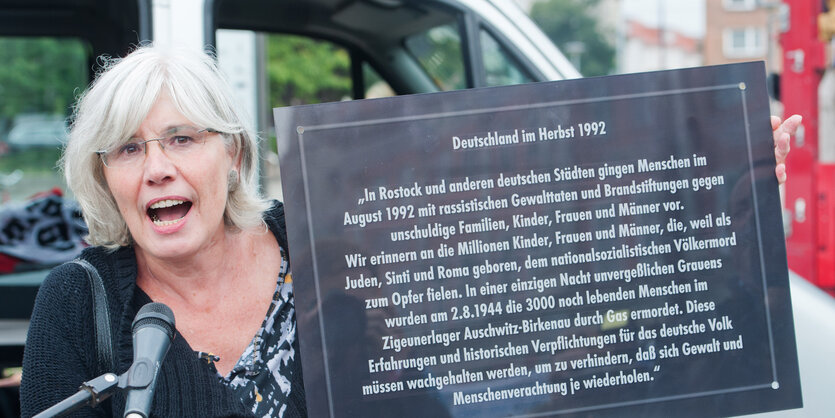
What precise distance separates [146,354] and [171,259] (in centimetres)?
72

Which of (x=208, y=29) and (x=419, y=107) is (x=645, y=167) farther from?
(x=208, y=29)

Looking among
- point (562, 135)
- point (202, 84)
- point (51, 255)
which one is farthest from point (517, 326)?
point (51, 255)

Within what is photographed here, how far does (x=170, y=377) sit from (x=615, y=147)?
1.22m

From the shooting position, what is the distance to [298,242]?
6.10ft

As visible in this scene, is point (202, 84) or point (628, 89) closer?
point (628, 89)

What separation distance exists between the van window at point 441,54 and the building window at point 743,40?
162ft

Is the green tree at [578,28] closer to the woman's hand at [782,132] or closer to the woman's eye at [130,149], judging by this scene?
the woman's hand at [782,132]

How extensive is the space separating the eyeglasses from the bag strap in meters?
0.30

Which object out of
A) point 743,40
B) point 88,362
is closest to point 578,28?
point 743,40

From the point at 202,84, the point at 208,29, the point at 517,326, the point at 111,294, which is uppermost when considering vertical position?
the point at 208,29

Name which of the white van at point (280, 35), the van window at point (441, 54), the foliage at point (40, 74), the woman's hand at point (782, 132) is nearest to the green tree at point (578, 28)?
the foliage at point (40, 74)

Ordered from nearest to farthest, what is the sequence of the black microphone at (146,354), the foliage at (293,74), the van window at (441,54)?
the black microphone at (146,354), the van window at (441,54), the foliage at (293,74)

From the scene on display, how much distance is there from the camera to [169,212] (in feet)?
7.09

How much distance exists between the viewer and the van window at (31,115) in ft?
17.8
